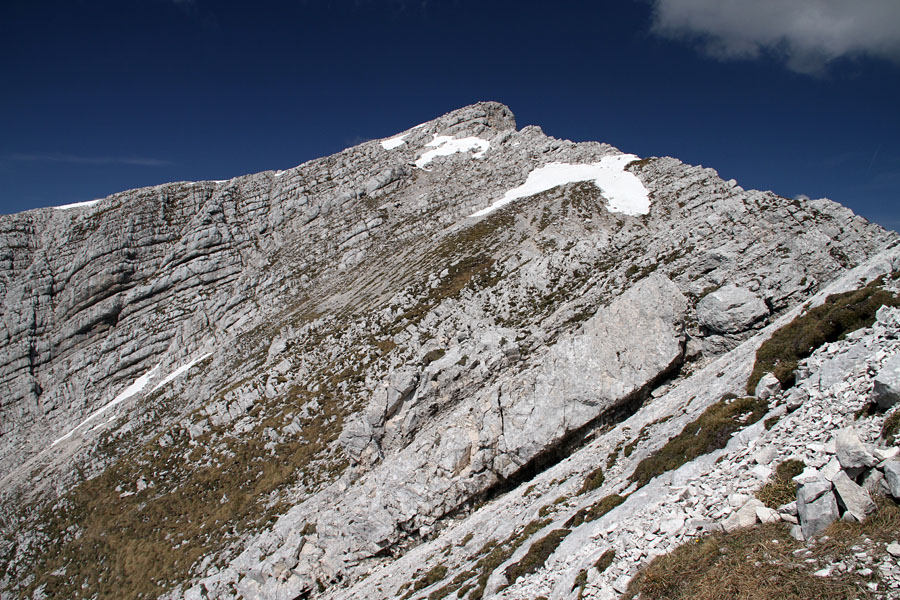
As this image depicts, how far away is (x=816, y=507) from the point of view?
857 centimetres

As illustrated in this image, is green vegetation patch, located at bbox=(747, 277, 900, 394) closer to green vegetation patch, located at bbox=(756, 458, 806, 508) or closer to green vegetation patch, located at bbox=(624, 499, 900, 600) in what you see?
green vegetation patch, located at bbox=(756, 458, 806, 508)

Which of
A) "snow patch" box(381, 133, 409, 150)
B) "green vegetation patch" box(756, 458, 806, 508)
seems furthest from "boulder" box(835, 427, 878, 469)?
"snow patch" box(381, 133, 409, 150)

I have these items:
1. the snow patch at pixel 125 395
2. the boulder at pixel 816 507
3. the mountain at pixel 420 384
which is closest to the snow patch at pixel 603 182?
the mountain at pixel 420 384

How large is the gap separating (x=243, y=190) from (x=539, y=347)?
357ft

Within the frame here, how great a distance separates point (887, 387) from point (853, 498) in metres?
3.56

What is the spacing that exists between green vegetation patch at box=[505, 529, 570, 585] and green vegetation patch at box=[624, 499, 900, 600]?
5.31 m

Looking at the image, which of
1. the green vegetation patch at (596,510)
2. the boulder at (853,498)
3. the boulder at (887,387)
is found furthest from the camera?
the green vegetation patch at (596,510)

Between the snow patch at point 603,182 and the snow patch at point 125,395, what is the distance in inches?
2781

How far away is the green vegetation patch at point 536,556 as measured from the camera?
15.4m

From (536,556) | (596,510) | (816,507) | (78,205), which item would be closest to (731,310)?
(596,510)

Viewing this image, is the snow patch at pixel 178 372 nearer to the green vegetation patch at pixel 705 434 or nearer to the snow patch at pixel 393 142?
the green vegetation patch at pixel 705 434

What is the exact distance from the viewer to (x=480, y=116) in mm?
137125

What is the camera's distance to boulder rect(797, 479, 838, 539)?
844 centimetres

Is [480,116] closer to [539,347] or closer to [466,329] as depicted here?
[466,329]
